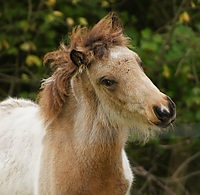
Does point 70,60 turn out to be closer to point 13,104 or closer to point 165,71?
point 13,104

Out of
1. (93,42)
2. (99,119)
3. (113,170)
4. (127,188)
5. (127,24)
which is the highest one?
(127,24)

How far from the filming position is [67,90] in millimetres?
2221

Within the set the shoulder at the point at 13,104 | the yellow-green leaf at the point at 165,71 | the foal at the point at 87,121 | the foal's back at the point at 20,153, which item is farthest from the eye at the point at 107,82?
the yellow-green leaf at the point at 165,71

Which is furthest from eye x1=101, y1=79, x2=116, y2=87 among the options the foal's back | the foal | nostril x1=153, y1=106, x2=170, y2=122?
the foal's back

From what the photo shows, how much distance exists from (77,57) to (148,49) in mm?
2856

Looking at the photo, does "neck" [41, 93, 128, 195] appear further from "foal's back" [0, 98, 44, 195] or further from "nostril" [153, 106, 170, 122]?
"nostril" [153, 106, 170, 122]

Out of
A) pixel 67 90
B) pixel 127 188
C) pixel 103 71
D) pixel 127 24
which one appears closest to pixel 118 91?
pixel 103 71

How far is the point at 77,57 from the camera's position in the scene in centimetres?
209

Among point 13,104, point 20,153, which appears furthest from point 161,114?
point 13,104

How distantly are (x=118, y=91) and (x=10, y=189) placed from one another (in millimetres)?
1257

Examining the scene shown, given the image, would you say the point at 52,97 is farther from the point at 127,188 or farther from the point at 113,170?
the point at 127,188

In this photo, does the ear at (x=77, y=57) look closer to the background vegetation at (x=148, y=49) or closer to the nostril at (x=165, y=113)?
the nostril at (x=165, y=113)

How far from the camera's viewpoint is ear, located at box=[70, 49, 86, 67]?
6.78 feet

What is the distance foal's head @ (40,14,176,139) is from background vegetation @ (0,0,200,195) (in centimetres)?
255
